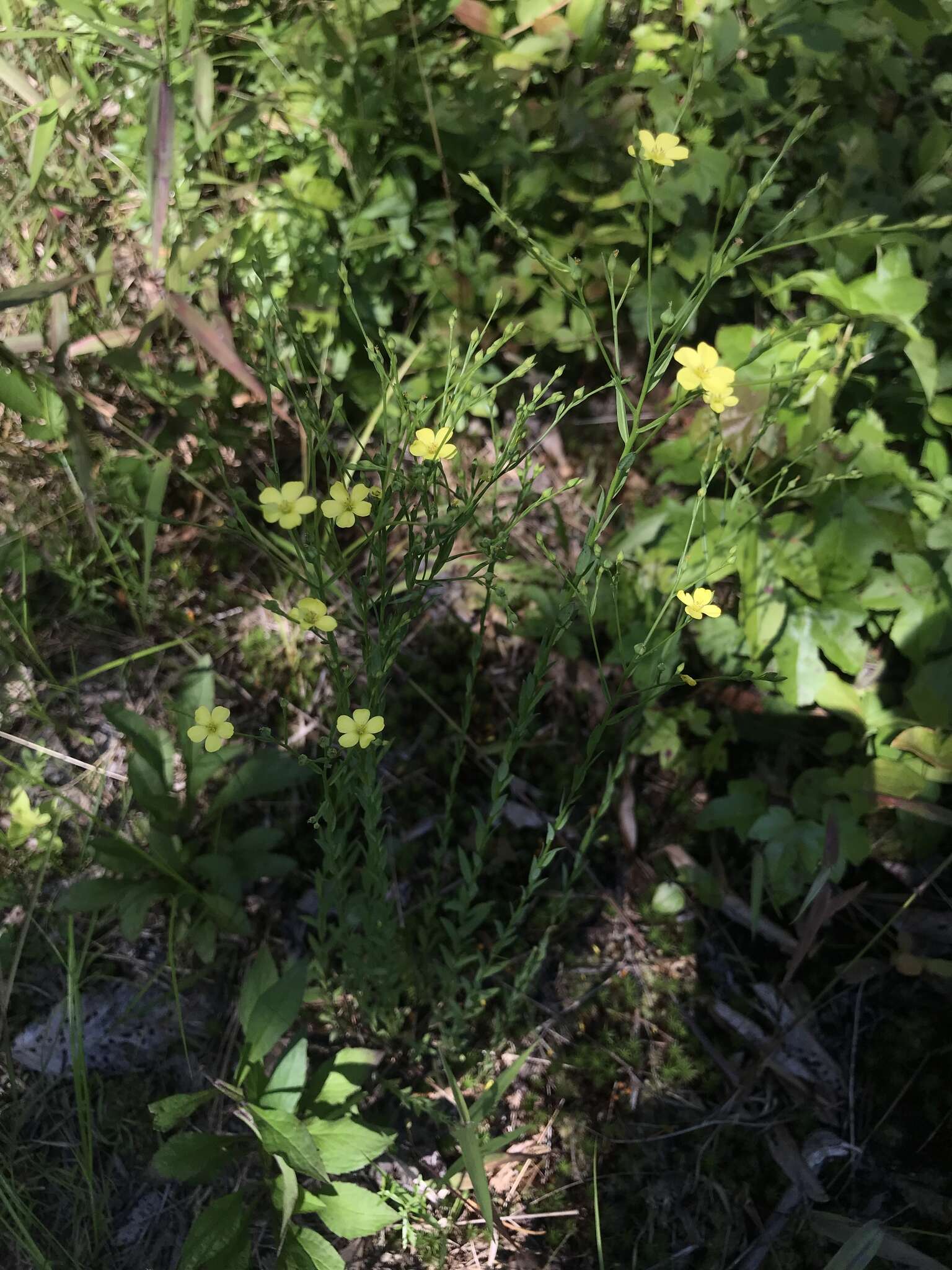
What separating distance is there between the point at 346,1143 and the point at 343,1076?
126 mm

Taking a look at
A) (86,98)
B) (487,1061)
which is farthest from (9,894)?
(86,98)

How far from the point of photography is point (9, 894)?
→ 5.99 ft

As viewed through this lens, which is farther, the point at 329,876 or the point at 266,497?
the point at 329,876

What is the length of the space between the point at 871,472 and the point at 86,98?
91.8 inches

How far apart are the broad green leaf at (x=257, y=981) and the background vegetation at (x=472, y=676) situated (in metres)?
0.01

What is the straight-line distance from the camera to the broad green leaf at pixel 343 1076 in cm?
162

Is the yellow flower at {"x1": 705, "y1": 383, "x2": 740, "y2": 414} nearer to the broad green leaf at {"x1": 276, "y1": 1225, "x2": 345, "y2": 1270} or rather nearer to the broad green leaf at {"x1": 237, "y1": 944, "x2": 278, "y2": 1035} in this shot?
the broad green leaf at {"x1": 237, "y1": 944, "x2": 278, "y2": 1035}

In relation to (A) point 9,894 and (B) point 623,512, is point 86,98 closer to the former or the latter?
(B) point 623,512

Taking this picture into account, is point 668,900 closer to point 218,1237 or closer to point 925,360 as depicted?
point 218,1237

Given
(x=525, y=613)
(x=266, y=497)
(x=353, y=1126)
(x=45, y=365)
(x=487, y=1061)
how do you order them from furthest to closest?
(x=525, y=613) → (x=45, y=365) → (x=487, y=1061) → (x=353, y=1126) → (x=266, y=497)

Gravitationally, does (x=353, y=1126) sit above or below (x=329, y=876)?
below

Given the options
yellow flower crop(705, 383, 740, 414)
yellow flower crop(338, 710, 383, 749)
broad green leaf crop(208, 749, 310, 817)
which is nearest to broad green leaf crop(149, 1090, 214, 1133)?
broad green leaf crop(208, 749, 310, 817)

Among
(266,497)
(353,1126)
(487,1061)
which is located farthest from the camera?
(487,1061)

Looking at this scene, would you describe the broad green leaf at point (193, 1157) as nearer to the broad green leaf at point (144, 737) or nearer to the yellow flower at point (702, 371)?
the broad green leaf at point (144, 737)
